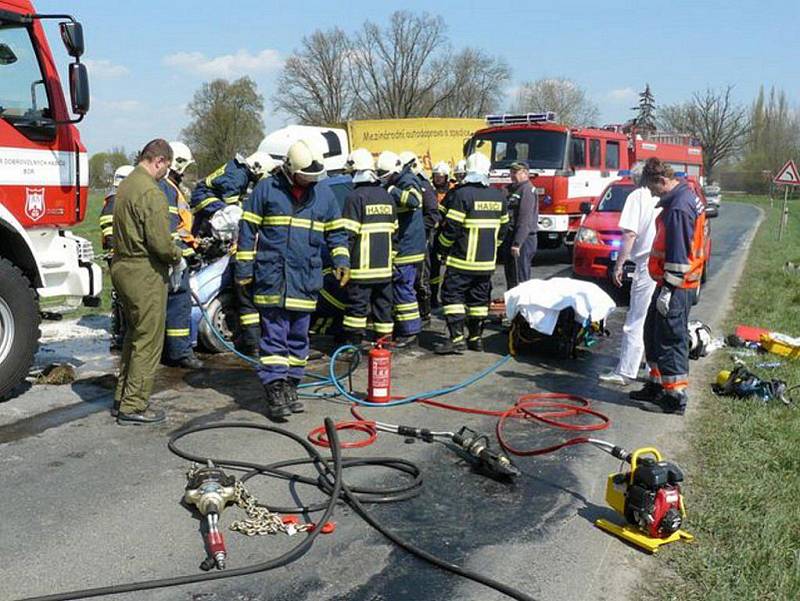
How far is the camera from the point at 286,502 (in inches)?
164

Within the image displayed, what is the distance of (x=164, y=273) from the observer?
5527 millimetres

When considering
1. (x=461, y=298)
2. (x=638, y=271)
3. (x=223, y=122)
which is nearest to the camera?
(x=638, y=271)

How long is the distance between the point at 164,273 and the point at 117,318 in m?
2.39

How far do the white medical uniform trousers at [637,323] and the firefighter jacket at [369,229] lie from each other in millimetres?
2429

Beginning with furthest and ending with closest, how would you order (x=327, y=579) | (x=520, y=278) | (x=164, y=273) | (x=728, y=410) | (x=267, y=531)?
1. (x=520, y=278)
2. (x=728, y=410)
3. (x=164, y=273)
4. (x=267, y=531)
5. (x=327, y=579)

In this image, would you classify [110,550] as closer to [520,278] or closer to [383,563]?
[383,563]

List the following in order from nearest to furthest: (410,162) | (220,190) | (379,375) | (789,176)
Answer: (379,375) → (220,190) → (410,162) → (789,176)

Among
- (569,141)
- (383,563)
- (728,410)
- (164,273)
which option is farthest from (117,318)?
(569,141)

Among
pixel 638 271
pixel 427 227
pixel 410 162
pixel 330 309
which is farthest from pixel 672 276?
pixel 427 227

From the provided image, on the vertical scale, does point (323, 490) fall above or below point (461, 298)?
below

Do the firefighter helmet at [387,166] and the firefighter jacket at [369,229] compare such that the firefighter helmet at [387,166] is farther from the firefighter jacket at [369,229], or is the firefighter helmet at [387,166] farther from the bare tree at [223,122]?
the bare tree at [223,122]

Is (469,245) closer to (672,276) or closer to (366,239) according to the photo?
(366,239)

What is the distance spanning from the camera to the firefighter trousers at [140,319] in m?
5.35

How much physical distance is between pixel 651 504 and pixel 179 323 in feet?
15.8
